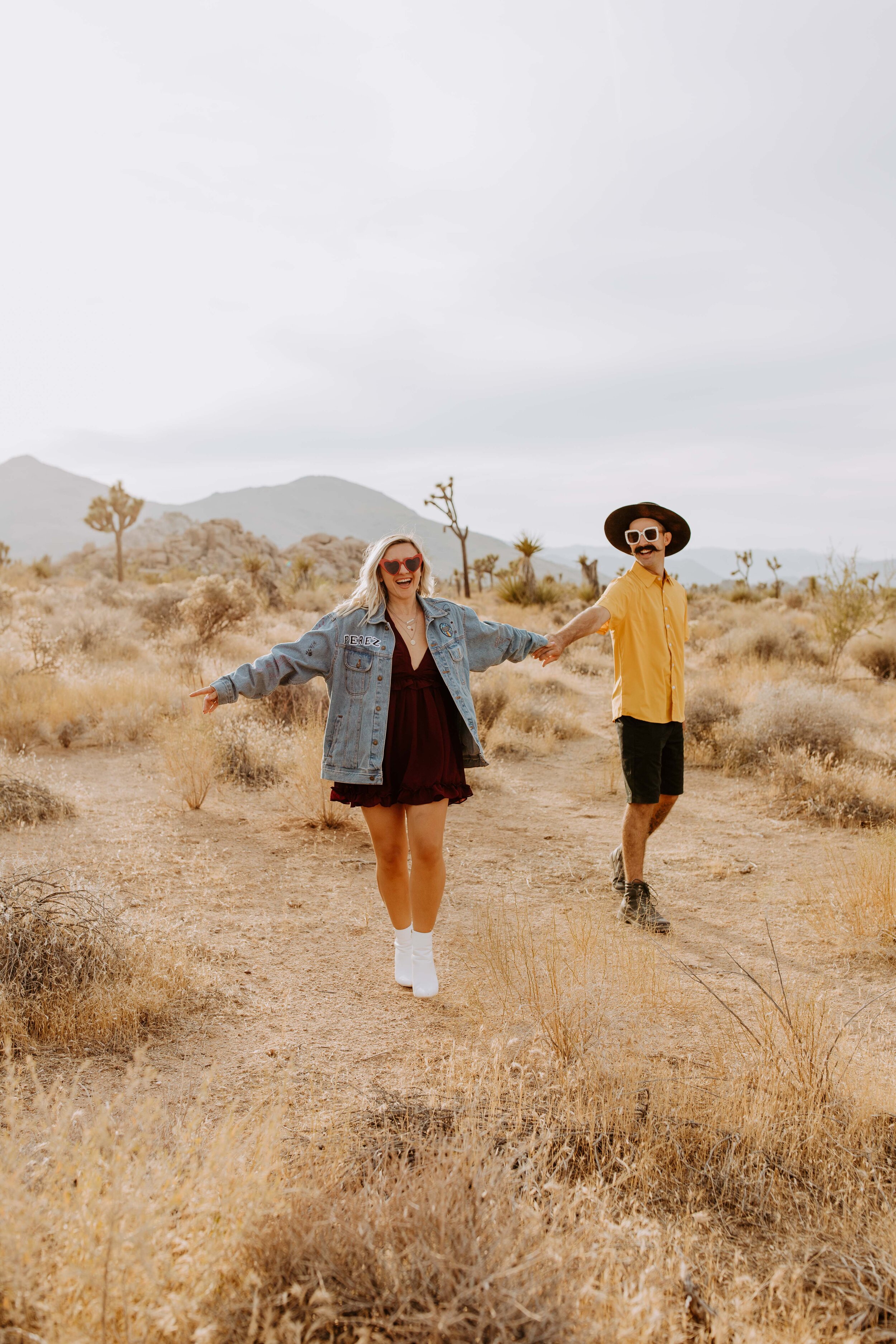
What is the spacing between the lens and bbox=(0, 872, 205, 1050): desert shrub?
3281mm

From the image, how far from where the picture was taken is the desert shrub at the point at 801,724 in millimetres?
8016

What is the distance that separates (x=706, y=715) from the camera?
9.17m

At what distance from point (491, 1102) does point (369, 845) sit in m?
3.47

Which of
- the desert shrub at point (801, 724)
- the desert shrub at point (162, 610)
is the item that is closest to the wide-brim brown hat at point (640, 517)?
the desert shrub at point (801, 724)

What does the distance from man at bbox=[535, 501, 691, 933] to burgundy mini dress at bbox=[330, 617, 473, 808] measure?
0.94m

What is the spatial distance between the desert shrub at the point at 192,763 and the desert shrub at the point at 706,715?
4.88 meters

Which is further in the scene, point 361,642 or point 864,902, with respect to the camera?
point 864,902

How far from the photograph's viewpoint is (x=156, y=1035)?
3371mm

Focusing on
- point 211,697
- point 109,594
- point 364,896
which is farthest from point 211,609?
point 211,697

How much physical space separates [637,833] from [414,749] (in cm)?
173

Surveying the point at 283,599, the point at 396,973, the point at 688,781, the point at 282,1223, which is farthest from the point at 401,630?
the point at 283,599

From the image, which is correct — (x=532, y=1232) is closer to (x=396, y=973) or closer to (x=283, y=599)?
(x=396, y=973)

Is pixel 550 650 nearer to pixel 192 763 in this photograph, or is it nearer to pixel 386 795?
pixel 386 795

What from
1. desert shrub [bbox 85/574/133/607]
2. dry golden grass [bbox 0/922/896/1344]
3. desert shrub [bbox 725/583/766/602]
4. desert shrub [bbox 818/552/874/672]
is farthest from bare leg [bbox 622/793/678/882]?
desert shrub [bbox 725/583/766/602]
